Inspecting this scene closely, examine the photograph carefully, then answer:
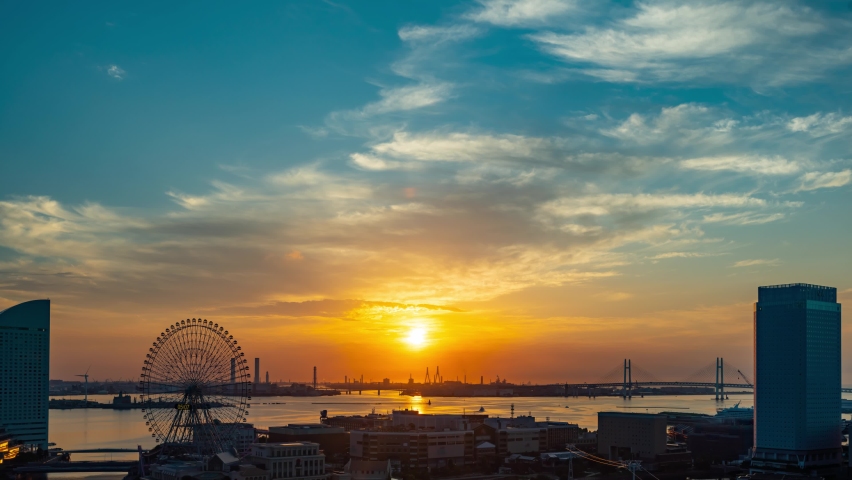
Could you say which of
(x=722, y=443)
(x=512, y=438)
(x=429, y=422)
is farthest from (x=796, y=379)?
(x=429, y=422)

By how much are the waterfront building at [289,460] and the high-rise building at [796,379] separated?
2404cm

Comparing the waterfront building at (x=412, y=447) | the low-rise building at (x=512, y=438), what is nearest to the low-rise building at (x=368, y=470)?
the waterfront building at (x=412, y=447)

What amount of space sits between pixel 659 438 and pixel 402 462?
13.9m

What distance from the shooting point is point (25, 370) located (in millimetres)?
46906

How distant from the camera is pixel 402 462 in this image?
125 feet

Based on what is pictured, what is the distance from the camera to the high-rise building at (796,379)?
133 feet

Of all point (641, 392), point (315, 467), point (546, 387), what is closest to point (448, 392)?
point (546, 387)

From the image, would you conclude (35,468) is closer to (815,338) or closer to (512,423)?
(512,423)

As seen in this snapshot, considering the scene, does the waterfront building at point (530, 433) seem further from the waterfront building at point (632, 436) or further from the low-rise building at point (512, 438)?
the waterfront building at point (632, 436)

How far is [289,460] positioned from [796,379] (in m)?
27.0

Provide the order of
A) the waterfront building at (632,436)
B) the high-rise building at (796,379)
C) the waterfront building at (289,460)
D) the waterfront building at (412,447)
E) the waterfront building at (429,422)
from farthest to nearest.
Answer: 1. the waterfront building at (632,436)
2. the waterfront building at (429,422)
3. the high-rise building at (796,379)
4. the waterfront building at (412,447)
5. the waterfront building at (289,460)

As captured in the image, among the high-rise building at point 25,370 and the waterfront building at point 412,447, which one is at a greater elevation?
the high-rise building at point 25,370

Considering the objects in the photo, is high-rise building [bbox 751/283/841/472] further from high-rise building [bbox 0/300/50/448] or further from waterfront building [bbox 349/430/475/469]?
high-rise building [bbox 0/300/50/448]

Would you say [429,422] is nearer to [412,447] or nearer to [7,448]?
[412,447]
